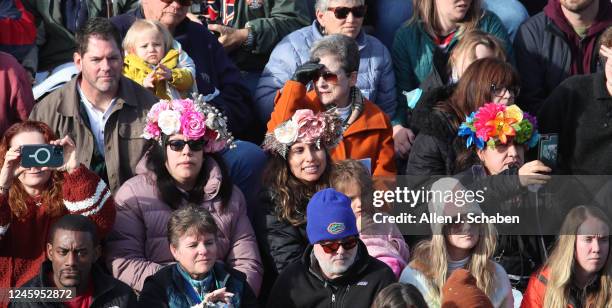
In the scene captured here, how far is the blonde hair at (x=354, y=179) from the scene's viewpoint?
9023 millimetres

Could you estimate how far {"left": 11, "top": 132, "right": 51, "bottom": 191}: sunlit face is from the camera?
8461 millimetres

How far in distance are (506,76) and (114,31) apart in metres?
2.52

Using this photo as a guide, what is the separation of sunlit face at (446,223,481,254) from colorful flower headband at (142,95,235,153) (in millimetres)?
1450

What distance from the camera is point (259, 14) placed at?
1114 cm

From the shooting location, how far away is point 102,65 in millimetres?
9219

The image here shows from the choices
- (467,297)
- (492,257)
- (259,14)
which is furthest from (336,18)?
(467,297)

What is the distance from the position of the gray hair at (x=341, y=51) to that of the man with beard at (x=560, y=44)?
1.62 meters

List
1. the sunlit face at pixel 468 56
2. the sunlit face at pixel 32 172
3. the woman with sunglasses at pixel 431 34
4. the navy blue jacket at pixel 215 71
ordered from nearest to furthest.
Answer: the sunlit face at pixel 32 172, the sunlit face at pixel 468 56, the navy blue jacket at pixel 215 71, the woman with sunglasses at pixel 431 34

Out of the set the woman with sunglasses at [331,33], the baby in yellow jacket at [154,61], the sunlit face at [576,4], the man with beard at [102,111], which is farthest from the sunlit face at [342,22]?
the man with beard at [102,111]

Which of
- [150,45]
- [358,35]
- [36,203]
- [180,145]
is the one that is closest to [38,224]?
[36,203]

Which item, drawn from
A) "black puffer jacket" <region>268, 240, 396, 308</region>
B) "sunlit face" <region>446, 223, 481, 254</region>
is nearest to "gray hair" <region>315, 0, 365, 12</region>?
"sunlit face" <region>446, 223, 481, 254</region>

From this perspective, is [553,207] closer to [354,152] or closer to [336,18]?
[354,152]

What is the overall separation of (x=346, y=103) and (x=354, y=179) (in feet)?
3.04

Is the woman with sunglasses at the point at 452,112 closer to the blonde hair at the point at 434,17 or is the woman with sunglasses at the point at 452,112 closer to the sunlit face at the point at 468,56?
the sunlit face at the point at 468,56
